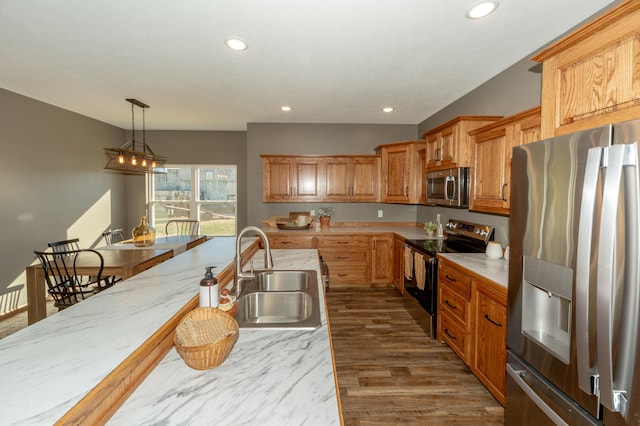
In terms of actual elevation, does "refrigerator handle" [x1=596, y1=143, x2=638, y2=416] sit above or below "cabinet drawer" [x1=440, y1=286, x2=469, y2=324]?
above

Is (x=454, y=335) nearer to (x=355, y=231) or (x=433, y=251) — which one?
(x=433, y=251)

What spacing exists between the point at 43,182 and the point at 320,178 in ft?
12.9

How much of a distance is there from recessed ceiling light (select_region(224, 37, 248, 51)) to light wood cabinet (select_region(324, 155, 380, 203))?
8.88 ft

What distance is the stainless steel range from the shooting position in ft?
10.1

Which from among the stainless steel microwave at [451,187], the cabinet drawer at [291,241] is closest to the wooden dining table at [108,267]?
the cabinet drawer at [291,241]

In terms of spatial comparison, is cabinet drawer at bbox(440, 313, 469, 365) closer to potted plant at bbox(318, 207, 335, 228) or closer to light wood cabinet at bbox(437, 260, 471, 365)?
light wood cabinet at bbox(437, 260, 471, 365)

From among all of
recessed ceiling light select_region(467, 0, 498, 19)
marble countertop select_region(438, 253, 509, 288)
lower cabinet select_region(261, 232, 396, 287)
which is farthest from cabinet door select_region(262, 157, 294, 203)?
recessed ceiling light select_region(467, 0, 498, 19)

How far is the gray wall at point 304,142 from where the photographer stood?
520 cm

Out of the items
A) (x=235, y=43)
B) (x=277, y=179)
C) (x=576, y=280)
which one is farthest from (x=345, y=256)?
(x=576, y=280)

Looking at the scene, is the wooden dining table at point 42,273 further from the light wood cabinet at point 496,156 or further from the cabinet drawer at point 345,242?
the light wood cabinet at point 496,156

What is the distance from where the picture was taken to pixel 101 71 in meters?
3.05

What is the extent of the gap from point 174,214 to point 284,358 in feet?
19.4

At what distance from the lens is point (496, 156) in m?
2.60

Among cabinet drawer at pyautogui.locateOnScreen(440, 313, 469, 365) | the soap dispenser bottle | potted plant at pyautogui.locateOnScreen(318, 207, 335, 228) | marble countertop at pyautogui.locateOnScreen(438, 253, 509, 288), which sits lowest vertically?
cabinet drawer at pyautogui.locateOnScreen(440, 313, 469, 365)
